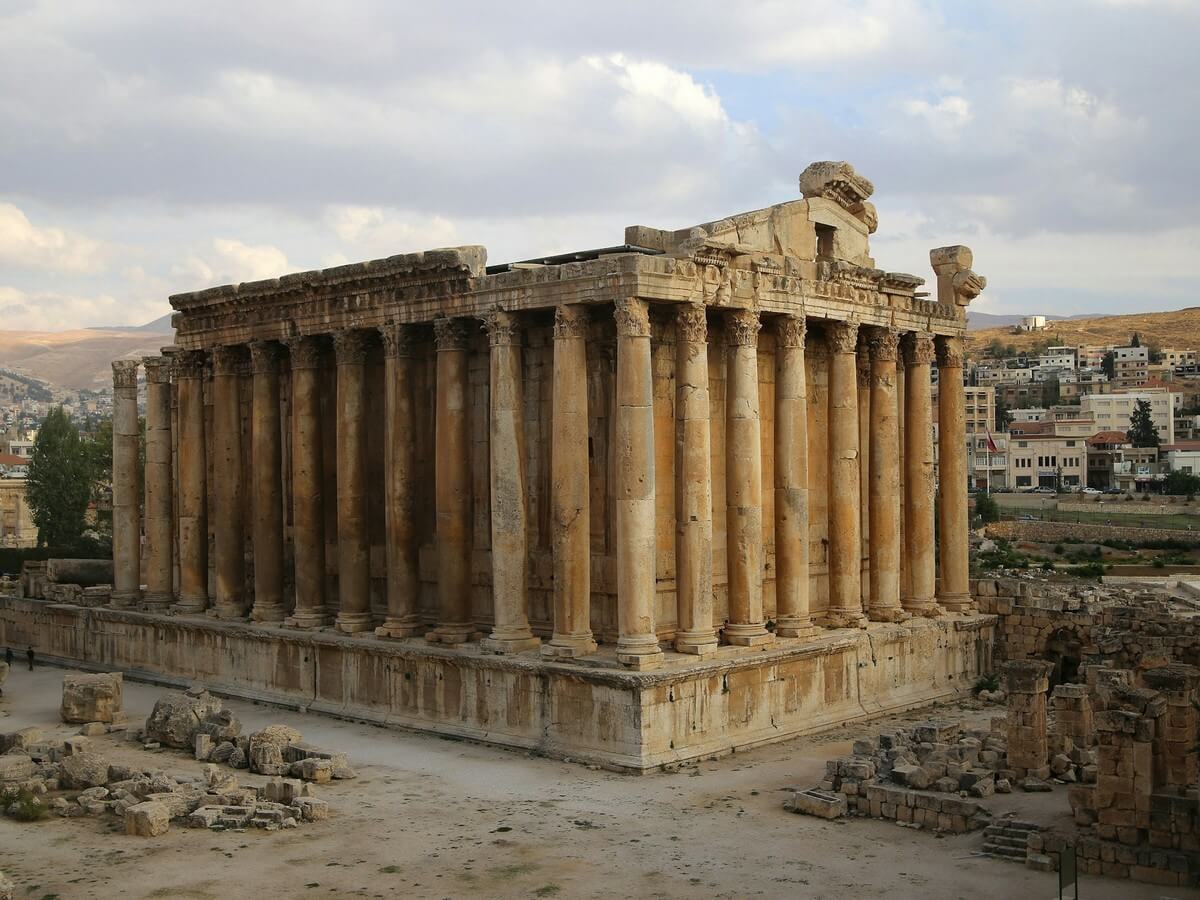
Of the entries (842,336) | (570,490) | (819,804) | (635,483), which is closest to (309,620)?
(570,490)

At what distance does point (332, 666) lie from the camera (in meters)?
27.5

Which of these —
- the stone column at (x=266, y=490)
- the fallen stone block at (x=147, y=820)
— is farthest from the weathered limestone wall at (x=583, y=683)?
the fallen stone block at (x=147, y=820)

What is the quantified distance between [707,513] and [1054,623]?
11.3 m

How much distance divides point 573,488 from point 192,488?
44.6 feet

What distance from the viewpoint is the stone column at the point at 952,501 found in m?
30.4

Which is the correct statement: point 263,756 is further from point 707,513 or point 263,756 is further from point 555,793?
point 707,513

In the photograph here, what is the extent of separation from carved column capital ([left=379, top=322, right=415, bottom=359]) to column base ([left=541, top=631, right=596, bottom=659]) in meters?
7.26

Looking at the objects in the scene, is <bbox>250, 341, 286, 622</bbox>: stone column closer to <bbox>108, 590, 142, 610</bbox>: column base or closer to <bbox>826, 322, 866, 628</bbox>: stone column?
<bbox>108, 590, 142, 610</bbox>: column base

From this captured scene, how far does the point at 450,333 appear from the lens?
84.2ft

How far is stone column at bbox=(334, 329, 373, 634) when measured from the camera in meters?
27.9

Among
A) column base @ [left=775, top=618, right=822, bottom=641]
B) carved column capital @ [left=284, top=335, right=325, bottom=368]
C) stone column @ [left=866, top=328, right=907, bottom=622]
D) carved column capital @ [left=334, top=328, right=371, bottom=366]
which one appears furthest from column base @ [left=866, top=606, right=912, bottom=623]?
carved column capital @ [left=284, top=335, right=325, bottom=368]

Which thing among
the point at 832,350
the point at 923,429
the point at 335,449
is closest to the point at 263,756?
the point at 335,449

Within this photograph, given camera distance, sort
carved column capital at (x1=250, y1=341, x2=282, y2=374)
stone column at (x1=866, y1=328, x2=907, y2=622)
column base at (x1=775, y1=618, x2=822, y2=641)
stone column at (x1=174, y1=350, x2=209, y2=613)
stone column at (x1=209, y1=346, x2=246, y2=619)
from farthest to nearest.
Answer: stone column at (x1=174, y1=350, x2=209, y2=613) → stone column at (x1=209, y1=346, x2=246, y2=619) → carved column capital at (x1=250, y1=341, x2=282, y2=374) → stone column at (x1=866, y1=328, x2=907, y2=622) → column base at (x1=775, y1=618, x2=822, y2=641)

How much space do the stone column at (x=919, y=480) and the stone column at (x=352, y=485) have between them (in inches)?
474
